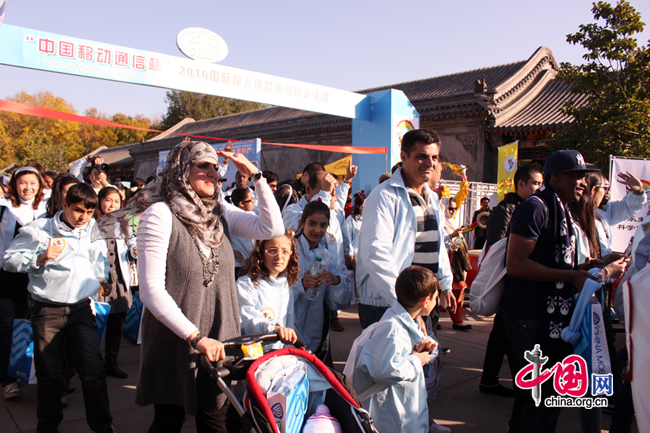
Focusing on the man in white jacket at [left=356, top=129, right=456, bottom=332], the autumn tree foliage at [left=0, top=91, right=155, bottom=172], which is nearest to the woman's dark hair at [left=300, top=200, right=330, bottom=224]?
the man in white jacket at [left=356, top=129, right=456, bottom=332]

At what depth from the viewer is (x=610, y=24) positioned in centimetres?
1005

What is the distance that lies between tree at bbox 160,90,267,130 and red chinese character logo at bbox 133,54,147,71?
43.9 metres

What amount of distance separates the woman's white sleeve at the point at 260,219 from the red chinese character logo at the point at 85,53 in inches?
258

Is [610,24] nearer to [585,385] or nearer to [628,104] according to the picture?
[628,104]

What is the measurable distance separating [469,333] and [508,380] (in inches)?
61.3

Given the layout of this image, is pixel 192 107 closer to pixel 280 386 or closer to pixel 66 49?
pixel 66 49

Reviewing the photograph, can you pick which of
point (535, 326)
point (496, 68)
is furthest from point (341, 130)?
point (535, 326)

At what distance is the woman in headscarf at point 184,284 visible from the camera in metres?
2.06

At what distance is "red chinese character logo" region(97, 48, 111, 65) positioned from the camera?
25.4ft

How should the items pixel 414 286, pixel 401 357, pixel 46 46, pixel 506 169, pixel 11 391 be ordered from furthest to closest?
pixel 506 169 < pixel 46 46 < pixel 11 391 < pixel 414 286 < pixel 401 357

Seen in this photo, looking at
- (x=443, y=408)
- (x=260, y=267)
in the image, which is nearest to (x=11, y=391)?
(x=260, y=267)

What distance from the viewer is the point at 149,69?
26.9ft

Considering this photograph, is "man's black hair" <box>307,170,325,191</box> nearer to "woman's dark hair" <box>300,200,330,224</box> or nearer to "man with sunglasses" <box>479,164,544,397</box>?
"woman's dark hair" <box>300,200,330,224</box>

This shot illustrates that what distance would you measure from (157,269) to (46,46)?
6998 millimetres
